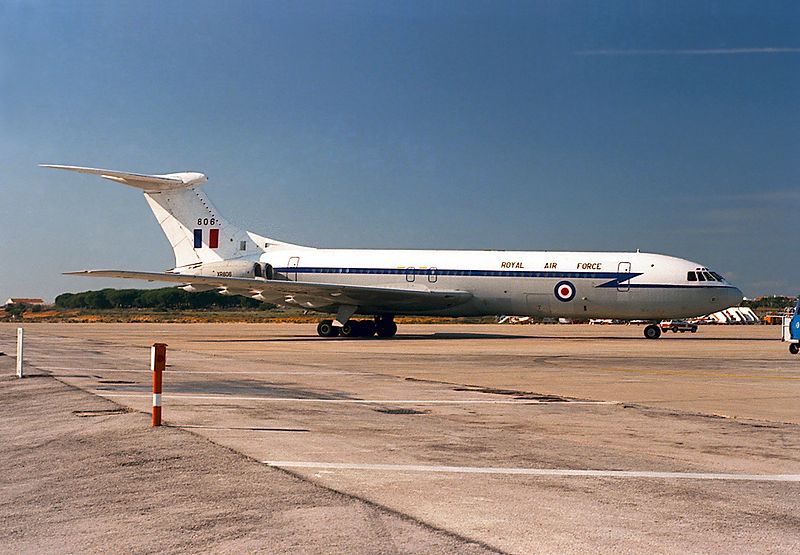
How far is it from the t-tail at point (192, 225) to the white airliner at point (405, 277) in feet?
0.15

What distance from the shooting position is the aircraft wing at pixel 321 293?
122ft

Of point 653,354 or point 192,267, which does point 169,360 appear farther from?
point 192,267

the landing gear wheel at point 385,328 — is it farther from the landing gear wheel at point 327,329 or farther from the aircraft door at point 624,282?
the aircraft door at point 624,282

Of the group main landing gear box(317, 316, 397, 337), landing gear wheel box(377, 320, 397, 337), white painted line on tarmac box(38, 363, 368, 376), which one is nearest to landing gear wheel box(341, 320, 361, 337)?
main landing gear box(317, 316, 397, 337)

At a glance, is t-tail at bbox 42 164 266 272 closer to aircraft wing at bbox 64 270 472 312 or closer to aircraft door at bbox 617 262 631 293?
aircraft wing at bbox 64 270 472 312

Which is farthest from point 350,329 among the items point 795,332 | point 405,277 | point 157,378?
point 157,378

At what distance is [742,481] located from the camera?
784 cm

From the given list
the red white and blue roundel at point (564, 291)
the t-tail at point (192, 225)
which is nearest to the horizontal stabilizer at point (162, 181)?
the t-tail at point (192, 225)

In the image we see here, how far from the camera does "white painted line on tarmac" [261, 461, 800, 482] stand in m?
7.99

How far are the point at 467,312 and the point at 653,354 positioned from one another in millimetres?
12838

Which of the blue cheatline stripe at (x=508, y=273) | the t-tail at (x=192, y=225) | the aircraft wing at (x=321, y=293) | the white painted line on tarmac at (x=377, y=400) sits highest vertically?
the t-tail at (x=192, y=225)

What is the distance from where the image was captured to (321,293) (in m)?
→ 38.5

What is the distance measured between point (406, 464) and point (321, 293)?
99.2ft

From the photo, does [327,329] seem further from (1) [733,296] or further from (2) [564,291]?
(1) [733,296]
